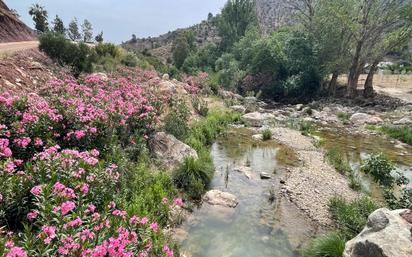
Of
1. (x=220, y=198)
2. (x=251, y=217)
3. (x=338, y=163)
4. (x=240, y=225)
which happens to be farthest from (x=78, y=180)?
(x=338, y=163)

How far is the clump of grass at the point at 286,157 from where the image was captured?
13227 millimetres

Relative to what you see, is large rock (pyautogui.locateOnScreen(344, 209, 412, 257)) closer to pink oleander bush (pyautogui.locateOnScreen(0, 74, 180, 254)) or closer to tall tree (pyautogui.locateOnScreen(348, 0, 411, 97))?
pink oleander bush (pyautogui.locateOnScreen(0, 74, 180, 254))

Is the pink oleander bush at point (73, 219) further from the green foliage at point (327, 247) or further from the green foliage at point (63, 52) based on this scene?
the green foliage at point (63, 52)

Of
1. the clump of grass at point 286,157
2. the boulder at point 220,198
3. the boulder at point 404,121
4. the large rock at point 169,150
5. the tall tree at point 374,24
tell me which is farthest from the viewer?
the tall tree at point 374,24

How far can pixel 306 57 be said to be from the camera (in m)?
33.4

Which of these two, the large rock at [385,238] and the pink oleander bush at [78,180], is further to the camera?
the large rock at [385,238]

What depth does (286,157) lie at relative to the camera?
13.9 m

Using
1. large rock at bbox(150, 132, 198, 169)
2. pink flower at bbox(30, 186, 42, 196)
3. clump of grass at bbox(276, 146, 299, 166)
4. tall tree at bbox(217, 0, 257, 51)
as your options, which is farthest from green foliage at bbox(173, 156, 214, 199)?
tall tree at bbox(217, 0, 257, 51)

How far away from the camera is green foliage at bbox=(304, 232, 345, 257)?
21.2 ft

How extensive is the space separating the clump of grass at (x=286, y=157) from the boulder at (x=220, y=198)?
175 inches

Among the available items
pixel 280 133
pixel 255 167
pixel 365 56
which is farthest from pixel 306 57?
pixel 255 167

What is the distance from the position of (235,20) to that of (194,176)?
172 feet

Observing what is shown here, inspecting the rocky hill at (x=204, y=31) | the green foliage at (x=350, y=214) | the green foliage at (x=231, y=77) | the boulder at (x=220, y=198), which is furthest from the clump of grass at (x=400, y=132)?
the rocky hill at (x=204, y=31)

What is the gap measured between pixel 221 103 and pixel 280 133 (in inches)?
323
